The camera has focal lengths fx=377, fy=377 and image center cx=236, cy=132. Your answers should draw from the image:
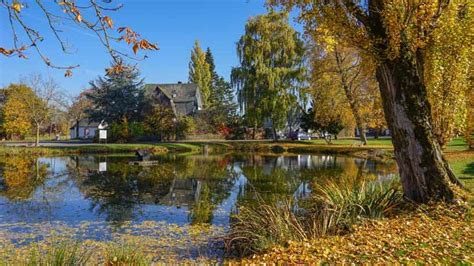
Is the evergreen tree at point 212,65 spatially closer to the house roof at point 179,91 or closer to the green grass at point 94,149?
the house roof at point 179,91

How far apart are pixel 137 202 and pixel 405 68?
8728 millimetres

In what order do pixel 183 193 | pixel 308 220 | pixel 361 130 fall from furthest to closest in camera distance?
pixel 361 130, pixel 183 193, pixel 308 220

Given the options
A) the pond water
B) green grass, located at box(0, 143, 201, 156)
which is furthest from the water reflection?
green grass, located at box(0, 143, 201, 156)

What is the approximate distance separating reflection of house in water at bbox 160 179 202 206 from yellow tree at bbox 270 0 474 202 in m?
6.88

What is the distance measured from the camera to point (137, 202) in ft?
39.8

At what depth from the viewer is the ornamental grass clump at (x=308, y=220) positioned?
6.57 m

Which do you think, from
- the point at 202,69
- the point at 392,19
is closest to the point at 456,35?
the point at 392,19

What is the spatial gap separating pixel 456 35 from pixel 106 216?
383 inches

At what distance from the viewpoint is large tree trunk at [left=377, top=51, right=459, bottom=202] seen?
764 cm

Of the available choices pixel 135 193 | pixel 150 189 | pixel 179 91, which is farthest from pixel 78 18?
pixel 179 91

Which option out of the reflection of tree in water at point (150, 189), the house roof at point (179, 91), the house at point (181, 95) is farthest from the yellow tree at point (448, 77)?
the house roof at point (179, 91)

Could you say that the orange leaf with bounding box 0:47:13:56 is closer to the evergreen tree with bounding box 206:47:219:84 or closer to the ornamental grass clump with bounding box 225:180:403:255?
the ornamental grass clump with bounding box 225:180:403:255

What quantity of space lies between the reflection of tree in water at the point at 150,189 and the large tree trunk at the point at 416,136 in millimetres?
4991

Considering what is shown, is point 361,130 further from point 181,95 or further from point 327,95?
point 181,95
